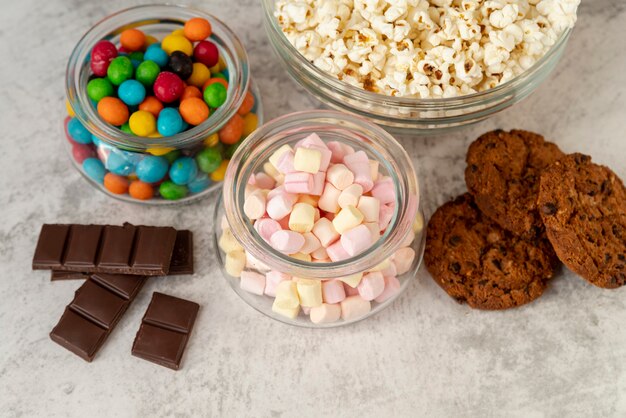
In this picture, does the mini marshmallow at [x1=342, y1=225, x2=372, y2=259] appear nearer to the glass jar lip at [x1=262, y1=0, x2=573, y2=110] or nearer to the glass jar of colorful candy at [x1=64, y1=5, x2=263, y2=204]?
the glass jar lip at [x1=262, y1=0, x2=573, y2=110]

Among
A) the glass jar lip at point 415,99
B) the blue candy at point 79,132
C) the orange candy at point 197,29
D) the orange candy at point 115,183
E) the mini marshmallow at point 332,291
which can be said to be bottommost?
the orange candy at point 115,183

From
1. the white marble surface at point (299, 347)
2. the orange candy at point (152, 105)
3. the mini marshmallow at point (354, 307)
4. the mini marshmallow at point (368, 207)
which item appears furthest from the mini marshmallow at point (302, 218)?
the orange candy at point (152, 105)

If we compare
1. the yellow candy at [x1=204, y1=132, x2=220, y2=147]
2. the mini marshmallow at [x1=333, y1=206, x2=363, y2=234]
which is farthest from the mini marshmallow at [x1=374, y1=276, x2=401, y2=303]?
the yellow candy at [x1=204, y1=132, x2=220, y2=147]

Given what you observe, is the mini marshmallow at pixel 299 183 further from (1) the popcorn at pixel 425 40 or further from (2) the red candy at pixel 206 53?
(2) the red candy at pixel 206 53

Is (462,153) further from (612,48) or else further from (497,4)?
(612,48)

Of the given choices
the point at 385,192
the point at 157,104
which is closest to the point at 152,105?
the point at 157,104

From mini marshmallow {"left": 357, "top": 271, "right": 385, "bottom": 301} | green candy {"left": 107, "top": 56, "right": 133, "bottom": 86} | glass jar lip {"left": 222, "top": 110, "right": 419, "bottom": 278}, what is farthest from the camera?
green candy {"left": 107, "top": 56, "right": 133, "bottom": 86}
